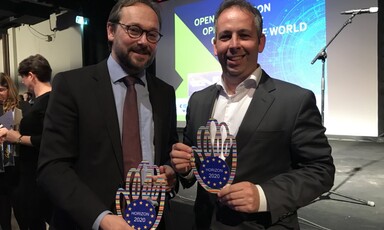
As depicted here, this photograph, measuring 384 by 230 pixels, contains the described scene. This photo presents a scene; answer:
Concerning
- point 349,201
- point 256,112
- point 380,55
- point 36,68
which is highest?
point 380,55

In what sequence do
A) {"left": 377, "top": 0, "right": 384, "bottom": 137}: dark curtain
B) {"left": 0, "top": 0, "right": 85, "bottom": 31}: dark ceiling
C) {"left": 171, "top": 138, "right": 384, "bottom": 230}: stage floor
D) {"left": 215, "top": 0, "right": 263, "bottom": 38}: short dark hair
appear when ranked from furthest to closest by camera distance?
{"left": 0, "top": 0, "right": 85, "bottom": 31}: dark ceiling < {"left": 377, "top": 0, "right": 384, "bottom": 137}: dark curtain < {"left": 171, "top": 138, "right": 384, "bottom": 230}: stage floor < {"left": 215, "top": 0, "right": 263, "bottom": 38}: short dark hair

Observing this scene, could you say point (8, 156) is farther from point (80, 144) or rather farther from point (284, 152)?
point (284, 152)

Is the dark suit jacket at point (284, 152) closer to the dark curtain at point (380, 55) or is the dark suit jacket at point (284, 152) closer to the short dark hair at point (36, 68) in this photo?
the short dark hair at point (36, 68)

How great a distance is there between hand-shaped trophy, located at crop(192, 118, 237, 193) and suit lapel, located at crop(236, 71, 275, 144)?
2.8 inches

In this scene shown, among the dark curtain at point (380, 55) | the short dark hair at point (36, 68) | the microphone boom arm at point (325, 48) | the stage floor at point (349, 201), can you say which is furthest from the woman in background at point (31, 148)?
the dark curtain at point (380, 55)

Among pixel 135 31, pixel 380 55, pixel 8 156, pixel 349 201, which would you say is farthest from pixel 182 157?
pixel 380 55

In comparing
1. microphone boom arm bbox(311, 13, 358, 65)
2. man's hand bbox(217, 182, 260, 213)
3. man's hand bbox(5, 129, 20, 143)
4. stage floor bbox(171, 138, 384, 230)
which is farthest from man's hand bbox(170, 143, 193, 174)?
microphone boom arm bbox(311, 13, 358, 65)

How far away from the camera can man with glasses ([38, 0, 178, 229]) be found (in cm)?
102

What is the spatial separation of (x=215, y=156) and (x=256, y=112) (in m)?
0.22

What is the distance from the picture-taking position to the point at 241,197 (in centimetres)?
98

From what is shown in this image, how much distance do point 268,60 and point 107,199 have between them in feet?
13.7

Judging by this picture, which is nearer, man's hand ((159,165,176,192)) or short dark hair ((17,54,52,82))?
man's hand ((159,165,176,192))

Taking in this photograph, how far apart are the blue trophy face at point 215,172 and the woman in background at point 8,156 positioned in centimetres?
188

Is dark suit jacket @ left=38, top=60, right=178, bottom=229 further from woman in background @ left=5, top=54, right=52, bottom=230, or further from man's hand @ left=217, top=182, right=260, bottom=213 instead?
woman in background @ left=5, top=54, right=52, bottom=230
